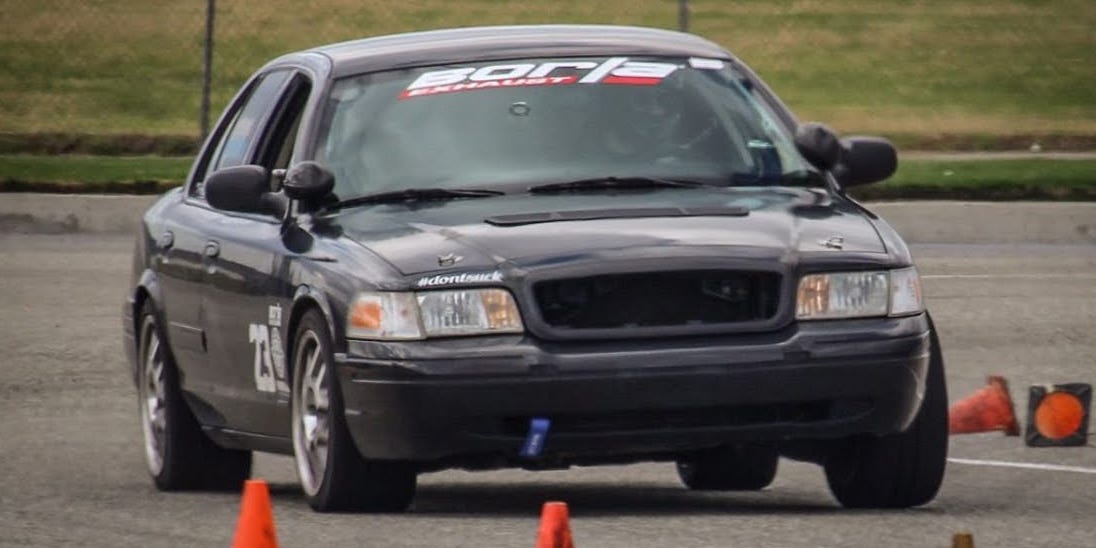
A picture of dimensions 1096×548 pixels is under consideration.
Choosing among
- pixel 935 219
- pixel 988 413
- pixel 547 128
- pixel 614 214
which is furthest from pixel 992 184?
pixel 614 214

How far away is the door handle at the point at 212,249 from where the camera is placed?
940cm

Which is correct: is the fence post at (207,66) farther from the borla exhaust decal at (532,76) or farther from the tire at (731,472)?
the borla exhaust decal at (532,76)

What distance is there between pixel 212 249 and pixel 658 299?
6.69ft

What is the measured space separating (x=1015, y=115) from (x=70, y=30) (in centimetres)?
883

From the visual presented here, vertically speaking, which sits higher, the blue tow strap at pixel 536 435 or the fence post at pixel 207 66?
the blue tow strap at pixel 536 435

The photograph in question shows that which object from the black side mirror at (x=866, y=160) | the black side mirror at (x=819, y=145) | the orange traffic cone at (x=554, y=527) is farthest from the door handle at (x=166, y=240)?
the orange traffic cone at (x=554, y=527)

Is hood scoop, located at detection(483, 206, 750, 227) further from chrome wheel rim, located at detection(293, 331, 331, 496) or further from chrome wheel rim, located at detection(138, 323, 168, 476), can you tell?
chrome wheel rim, located at detection(138, 323, 168, 476)

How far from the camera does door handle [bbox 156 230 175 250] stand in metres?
9.99

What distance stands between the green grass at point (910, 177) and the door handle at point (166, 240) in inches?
465

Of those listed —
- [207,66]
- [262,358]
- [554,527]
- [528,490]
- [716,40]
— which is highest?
[554,527]

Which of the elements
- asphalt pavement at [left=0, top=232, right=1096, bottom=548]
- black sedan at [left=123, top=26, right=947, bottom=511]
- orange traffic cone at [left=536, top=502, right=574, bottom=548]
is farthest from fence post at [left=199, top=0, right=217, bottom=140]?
orange traffic cone at [left=536, top=502, right=574, bottom=548]

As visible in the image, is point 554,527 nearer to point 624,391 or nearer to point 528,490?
point 624,391

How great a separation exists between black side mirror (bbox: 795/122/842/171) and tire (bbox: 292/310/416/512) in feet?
5.51

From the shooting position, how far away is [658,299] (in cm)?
794
